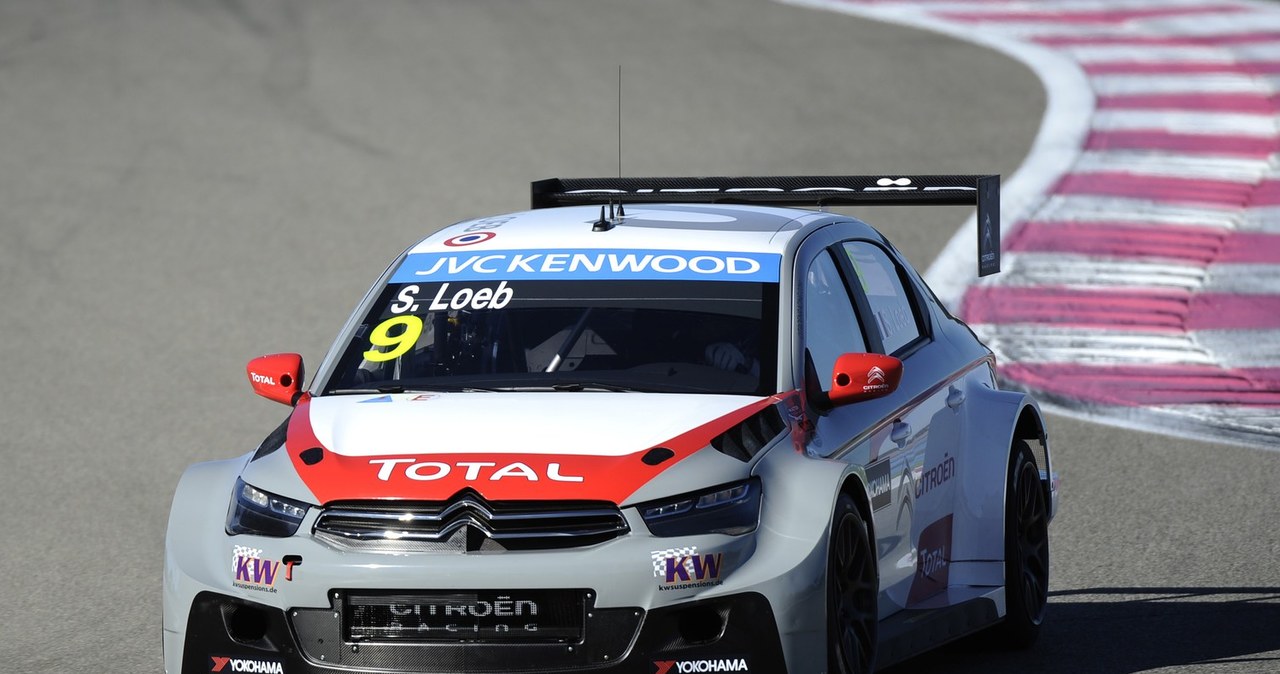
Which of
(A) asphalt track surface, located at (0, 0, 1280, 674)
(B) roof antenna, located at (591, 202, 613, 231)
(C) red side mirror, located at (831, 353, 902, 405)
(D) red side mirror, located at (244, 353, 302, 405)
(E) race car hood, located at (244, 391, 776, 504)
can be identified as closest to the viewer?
(E) race car hood, located at (244, 391, 776, 504)

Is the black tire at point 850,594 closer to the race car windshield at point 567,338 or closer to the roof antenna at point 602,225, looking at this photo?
the race car windshield at point 567,338

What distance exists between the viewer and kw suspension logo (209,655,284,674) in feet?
18.2

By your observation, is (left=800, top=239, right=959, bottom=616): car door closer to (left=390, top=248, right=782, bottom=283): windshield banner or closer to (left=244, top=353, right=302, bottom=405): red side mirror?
(left=390, top=248, right=782, bottom=283): windshield banner

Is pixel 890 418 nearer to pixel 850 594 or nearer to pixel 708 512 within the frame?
pixel 850 594

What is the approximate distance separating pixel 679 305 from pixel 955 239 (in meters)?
8.35

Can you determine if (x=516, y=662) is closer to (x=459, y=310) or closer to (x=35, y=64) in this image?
(x=459, y=310)

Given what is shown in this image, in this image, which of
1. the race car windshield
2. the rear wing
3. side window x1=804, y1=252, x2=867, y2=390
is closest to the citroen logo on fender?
the race car windshield

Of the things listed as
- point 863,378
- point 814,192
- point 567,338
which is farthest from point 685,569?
point 814,192

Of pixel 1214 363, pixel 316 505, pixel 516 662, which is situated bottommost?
pixel 1214 363

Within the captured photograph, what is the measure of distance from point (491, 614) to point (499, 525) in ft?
0.73

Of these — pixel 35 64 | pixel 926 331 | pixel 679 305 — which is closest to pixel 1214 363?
pixel 926 331

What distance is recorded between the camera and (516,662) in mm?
5395

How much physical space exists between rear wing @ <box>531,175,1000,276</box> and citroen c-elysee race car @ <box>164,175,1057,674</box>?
568 millimetres

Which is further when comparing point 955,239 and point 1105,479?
point 955,239
